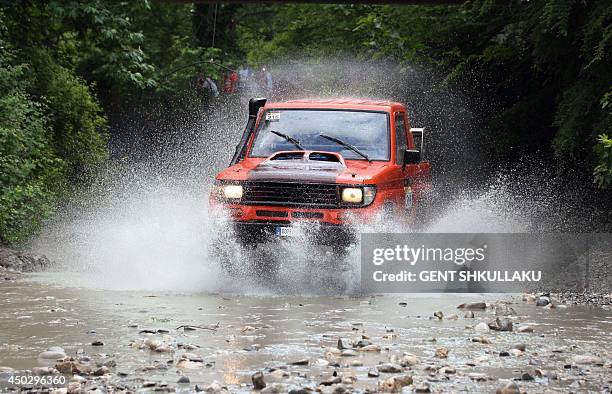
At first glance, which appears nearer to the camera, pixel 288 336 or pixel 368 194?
pixel 288 336

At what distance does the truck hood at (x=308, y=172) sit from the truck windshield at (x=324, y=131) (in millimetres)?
425

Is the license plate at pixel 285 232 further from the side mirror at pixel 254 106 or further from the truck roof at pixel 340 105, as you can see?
the side mirror at pixel 254 106

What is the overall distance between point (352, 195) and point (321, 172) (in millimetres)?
483

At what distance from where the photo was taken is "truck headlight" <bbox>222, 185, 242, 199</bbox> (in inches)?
539

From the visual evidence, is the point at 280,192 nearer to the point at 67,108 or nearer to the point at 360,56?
the point at 67,108

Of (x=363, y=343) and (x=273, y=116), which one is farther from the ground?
(x=273, y=116)

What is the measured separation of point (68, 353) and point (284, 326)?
2.25 meters

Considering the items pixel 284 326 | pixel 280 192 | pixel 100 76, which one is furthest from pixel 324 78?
pixel 284 326

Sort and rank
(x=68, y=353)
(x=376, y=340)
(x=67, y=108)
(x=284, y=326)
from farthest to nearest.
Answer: (x=67, y=108) → (x=284, y=326) → (x=376, y=340) → (x=68, y=353)

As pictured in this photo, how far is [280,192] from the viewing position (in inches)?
532

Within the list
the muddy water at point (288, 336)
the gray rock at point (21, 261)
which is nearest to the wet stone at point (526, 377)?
the muddy water at point (288, 336)

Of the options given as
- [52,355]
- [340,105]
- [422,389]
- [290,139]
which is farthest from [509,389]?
[340,105]

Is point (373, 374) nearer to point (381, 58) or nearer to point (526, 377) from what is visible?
point (526, 377)

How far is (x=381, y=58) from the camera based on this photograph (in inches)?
1036
